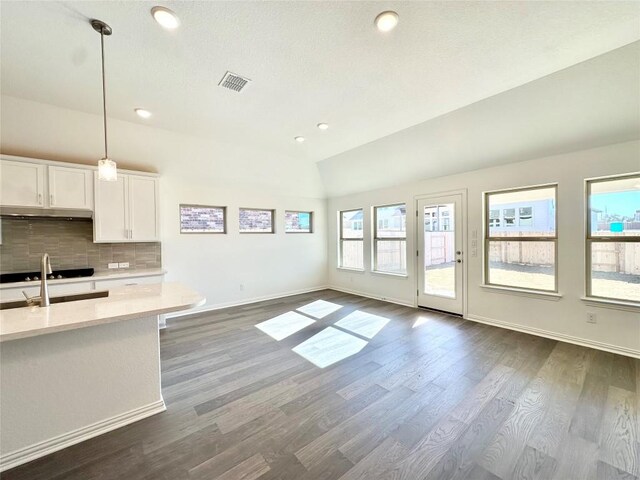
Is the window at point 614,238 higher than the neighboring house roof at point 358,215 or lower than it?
lower

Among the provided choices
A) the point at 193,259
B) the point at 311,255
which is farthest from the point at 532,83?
the point at 193,259

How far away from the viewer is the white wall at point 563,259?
9.96 ft

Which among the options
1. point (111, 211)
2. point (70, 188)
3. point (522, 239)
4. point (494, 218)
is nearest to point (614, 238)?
point (522, 239)

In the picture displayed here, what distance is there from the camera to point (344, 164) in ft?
17.7

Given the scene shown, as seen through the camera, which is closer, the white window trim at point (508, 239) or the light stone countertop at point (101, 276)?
the light stone countertop at point (101, 276)

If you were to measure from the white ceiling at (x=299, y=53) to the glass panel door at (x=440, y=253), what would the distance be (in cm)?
185

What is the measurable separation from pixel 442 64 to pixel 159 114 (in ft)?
10.9

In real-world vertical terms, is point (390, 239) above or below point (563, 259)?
above

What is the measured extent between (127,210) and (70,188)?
26.1 inches

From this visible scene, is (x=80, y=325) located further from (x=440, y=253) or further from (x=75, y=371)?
(x=440, y=253)

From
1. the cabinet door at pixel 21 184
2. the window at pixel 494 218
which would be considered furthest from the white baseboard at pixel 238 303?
the window at pixel 494 218

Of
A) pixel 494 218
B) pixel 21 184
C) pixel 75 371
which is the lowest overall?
pixel 75 371

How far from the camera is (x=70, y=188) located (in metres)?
3.45

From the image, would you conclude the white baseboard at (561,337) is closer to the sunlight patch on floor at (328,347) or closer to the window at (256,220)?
the sunlight patch on floor at (328,347)
